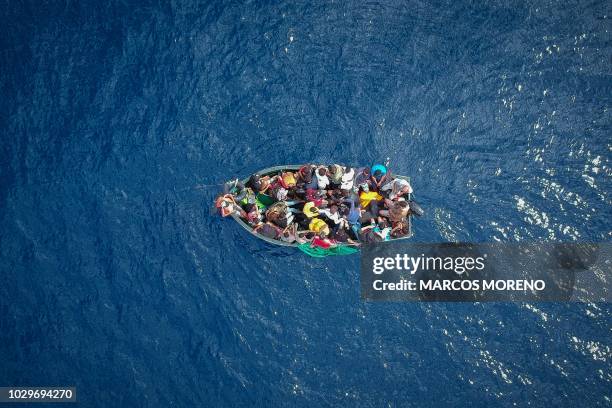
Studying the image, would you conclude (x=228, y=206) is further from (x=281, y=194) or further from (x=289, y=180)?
(x=289, y=180)

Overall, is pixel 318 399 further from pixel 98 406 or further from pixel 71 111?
pixel 71 111

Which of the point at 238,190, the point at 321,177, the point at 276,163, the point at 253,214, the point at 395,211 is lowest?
the point at 395,211

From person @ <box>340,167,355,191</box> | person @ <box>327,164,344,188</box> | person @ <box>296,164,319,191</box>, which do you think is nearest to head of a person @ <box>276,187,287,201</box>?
person @ <box>296,164,319,191</box>

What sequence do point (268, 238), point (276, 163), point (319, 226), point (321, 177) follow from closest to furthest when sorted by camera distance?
point (321, 177) < point (319, 226) < point (268, 238) < point (276, 163)

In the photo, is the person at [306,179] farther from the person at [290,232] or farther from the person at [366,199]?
the person at [366,199]


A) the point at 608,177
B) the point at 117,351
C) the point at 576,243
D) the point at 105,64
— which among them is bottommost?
the point at 117,351

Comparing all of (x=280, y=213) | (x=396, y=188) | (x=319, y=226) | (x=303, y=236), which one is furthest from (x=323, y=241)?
(x=396, y=188)

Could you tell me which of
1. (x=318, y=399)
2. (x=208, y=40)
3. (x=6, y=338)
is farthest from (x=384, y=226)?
(x=6, y=338)

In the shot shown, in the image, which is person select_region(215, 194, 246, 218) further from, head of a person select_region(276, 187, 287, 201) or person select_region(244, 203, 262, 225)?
head of a person select_region(276, 187, 287, 201)
